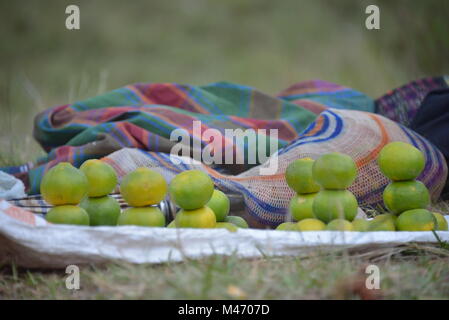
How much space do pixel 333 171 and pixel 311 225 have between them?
0.41 ft

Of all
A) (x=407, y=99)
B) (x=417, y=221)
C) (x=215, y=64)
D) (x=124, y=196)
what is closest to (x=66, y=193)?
(x=124, y=196)

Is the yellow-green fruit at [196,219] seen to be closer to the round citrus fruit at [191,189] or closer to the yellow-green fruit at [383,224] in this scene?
the round citrus fruit at [191,189]

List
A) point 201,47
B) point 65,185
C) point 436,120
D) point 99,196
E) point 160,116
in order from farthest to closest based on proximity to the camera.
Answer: point 201,47
point 160,116
point 436,120
point 99,196
point 65,185

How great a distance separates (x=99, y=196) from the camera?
1.21 m

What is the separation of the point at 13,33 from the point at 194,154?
5.63 metres

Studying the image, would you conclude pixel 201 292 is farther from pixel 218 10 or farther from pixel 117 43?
pixel 218 10

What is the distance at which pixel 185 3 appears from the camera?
7695 mm

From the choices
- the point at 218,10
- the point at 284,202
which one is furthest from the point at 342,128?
the point at 218,10

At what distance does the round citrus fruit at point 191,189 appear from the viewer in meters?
1.13

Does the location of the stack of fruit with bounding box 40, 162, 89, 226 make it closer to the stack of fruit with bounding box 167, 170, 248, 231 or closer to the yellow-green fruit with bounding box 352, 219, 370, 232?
the stack of fruit with bounding box 167, 170, 248, 231

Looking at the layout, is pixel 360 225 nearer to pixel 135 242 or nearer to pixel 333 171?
pixel 333 171

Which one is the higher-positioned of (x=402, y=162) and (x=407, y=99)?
(x=407, y=99)

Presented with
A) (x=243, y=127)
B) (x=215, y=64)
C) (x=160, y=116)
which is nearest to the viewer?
(x=160, y=116)

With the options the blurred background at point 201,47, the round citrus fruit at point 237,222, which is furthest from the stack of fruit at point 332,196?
the blurred background at point 201,47
